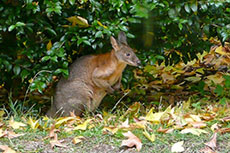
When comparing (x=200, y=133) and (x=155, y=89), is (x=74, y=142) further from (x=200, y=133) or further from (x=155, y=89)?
(x=155, y=89)

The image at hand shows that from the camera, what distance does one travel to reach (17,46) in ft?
21.4

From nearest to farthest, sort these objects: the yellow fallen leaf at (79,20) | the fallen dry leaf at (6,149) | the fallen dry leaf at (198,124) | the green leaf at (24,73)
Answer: the fallen dry leaf at (6,149) < the fallen dry leaf at (198,124) < the yellow fallen leaf at (79,20) < the green leaf at (24,73)

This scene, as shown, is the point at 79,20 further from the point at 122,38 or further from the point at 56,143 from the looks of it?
the point at 56,143

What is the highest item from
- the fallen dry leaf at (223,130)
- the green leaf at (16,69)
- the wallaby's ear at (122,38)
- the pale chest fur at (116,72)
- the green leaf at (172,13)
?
the green leaf at (172,13)

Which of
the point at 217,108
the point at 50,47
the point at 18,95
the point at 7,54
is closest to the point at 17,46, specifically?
the point at 7,54

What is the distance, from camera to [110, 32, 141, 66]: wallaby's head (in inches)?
253

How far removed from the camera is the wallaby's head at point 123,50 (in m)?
6.43

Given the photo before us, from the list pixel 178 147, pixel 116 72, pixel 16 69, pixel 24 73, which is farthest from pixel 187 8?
pixel 16 69

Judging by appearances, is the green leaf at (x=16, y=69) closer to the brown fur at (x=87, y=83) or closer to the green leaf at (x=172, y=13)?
the brown fur at (x=87, y=83)

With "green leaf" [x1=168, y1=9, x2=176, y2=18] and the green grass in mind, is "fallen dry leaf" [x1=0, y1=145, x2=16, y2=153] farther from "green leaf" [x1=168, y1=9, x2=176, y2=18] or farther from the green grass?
"green leaf" [x1=168, y1=9, x2=176, y2=18]

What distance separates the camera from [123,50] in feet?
21.4

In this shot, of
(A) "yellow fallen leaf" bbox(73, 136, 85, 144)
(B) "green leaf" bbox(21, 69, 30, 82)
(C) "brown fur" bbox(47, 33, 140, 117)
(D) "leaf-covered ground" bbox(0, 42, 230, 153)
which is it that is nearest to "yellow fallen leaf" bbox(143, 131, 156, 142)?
(D) "leaf-covered ground" bbox(0, 42, 230, 153)

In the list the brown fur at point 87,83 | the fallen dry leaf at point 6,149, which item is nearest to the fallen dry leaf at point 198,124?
the brown fur at point 87,83

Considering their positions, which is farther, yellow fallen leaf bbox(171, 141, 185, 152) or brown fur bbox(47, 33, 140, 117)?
brown fur bbox(47, 33, 140, 117)
